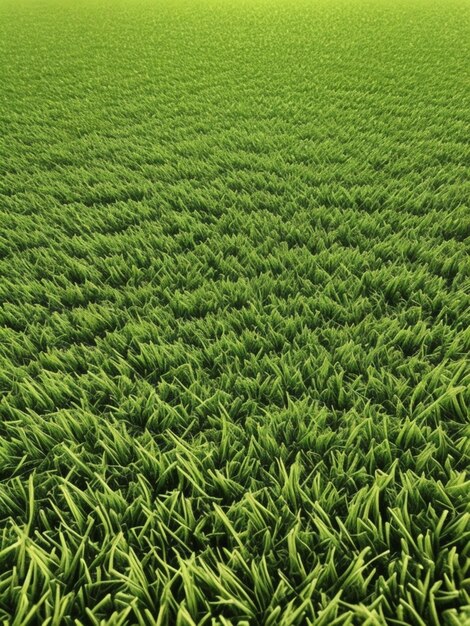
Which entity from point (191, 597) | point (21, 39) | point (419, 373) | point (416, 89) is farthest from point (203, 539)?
point (21, 39)

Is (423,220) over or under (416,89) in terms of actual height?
under

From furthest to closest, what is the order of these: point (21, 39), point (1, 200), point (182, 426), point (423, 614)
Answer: point (21, 39) < point (1, 200) < point (182, 426) < point (423, 614)

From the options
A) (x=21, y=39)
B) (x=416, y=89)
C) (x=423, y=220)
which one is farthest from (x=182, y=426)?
(x=21, y=39)

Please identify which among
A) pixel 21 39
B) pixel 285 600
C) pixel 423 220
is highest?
pixel 21 39

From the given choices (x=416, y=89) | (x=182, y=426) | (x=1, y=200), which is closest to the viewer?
(x=182, y=426)

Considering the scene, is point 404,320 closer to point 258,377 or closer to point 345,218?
point 258,377

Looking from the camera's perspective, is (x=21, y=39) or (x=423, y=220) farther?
(x=21, y=39)
